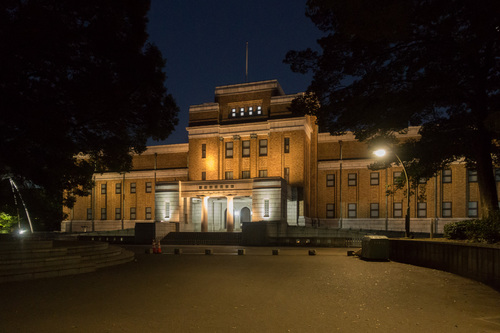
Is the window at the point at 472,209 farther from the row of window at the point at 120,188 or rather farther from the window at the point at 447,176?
the row of window at the point at 120,188

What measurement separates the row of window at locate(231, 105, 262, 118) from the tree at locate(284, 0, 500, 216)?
26.5m

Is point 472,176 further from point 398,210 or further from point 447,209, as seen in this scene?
point 398,210

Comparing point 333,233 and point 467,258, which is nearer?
point 467,258

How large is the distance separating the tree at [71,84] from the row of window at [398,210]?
1068 inches

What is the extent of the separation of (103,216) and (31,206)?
1241 inches

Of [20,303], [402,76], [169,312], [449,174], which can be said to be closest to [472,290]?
[169,312]

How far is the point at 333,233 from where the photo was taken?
1414 inches

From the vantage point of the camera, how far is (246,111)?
44.2 m

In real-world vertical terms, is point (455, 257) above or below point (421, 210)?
above

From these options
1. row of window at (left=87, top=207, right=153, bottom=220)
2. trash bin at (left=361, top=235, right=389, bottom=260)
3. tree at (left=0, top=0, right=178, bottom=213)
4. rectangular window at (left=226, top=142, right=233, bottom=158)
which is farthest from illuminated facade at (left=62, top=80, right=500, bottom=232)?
tree at (left=0, top=0, right=178, bottom=213)

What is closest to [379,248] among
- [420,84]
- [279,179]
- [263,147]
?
[420,84]

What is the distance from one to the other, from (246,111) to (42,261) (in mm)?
33688

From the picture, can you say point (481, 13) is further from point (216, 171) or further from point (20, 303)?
point (216, 171)

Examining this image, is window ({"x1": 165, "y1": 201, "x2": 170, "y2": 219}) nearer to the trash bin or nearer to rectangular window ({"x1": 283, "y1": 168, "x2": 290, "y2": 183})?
rectangular window ({"x1": 283, "y1": 168, "x2": 290, "y2": 183})
